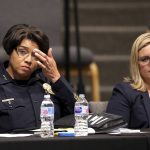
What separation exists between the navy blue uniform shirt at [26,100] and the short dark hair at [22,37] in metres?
0.13

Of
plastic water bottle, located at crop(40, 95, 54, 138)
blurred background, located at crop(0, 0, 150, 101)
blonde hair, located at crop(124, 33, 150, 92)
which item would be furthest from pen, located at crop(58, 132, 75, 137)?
blurred background, located at crop(0, 0, 150, 101)

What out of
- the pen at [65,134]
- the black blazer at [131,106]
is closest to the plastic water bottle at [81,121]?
the pen at [65,134]

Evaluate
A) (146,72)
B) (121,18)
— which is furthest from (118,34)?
(146,72)

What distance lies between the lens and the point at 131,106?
386 centimetres

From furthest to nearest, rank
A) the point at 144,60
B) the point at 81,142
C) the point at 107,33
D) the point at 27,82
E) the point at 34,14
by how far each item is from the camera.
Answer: the point at 107,33
the point at 34,14
the point at 144,60
the point at 27,82
the point at 81,142

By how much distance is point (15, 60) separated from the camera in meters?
3.60

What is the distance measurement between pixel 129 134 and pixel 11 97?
2.75 feet

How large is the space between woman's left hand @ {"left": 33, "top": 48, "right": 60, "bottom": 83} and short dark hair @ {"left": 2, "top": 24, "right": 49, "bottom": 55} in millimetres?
117

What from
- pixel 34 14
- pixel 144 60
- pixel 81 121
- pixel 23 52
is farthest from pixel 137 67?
pixel 34 14

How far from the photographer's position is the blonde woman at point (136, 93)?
3818mm

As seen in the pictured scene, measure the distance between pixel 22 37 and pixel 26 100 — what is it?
366 mm

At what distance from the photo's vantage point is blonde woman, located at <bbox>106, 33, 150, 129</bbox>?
150 inches

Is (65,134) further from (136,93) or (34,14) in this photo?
(34,14)

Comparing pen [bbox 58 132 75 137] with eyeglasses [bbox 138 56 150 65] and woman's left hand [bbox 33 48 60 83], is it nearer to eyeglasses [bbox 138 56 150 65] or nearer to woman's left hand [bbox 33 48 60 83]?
woman's left hand [bbox 33 48 60 83]
